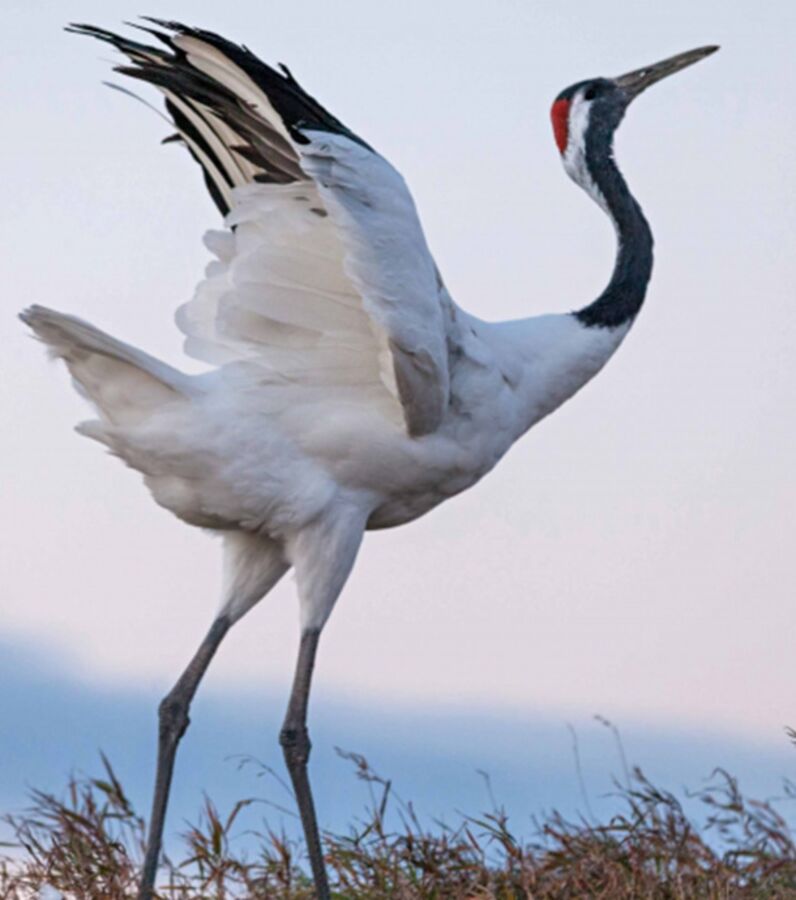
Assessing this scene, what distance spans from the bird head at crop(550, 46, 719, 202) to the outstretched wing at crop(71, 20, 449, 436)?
4.80ft

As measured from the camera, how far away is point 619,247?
7.38m

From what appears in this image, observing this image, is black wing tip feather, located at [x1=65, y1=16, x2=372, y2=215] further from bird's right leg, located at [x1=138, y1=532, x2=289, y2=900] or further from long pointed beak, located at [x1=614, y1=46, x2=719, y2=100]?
long pointed beak, located at [x1=614, y1=46, x2=719, y2=100]

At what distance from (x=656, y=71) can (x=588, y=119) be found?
58 cm

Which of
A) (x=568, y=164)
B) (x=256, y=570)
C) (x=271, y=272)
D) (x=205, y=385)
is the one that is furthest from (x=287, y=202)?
(x=568, y=164)

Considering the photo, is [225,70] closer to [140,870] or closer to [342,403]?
[342,403]

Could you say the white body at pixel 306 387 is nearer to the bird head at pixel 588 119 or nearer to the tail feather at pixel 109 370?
the tail feather at pixel 109 370

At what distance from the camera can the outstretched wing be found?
5.95 metres

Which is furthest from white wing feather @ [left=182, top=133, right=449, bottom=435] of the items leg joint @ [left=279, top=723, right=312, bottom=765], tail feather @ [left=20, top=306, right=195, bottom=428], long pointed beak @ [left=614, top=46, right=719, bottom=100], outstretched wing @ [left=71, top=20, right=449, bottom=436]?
long pointed beak @ [left=614, top=46, right=719, bottom=100]

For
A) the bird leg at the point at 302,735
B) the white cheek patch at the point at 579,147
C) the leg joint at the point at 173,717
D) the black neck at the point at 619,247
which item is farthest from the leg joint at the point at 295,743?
the white cheek patch at the point at 579,147

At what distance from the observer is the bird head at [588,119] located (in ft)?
25.0

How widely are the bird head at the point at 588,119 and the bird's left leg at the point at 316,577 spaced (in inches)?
77.3

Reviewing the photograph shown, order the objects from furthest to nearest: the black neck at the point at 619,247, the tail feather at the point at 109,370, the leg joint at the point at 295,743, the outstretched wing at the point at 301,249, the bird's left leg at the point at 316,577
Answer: the black neck at the point at 619,247
the leg joint at the point at 295,743
the bird's left leg at the point at 316,577
the tail feather at the point at 109,370
the outstretched wing at the point at 301,249

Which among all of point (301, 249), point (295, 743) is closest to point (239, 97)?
point (301, 249)

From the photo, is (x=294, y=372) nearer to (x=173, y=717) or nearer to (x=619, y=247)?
(x=173, y=717)
